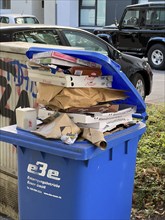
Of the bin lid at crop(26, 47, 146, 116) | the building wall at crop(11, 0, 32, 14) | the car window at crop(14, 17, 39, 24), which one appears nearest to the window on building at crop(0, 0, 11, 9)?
the building wall at crop(11, 0, 32, 14)

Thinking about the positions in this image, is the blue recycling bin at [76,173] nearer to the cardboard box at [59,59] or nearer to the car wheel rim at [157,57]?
the cardboard box at [59,59]

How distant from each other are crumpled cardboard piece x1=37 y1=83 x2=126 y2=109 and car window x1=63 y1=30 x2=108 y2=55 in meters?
4.07

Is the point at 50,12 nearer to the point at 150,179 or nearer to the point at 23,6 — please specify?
the point at 23,6

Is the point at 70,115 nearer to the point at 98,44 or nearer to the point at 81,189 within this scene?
the point at 81,189

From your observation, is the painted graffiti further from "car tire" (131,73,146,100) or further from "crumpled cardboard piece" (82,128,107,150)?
"car tire" (131,73,146,100)

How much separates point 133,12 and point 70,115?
43.1 feet

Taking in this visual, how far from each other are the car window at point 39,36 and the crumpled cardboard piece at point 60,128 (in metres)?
3.76

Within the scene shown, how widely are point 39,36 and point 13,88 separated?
8.74ft

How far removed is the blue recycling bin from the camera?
251cm

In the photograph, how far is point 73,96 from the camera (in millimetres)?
2641

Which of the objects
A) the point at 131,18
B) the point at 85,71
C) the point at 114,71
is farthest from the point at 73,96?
the point at 131,18

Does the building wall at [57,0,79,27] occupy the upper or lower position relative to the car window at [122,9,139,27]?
upper

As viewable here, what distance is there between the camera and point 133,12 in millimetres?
15211

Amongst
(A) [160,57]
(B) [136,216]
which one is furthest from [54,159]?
(A) [160,57]
